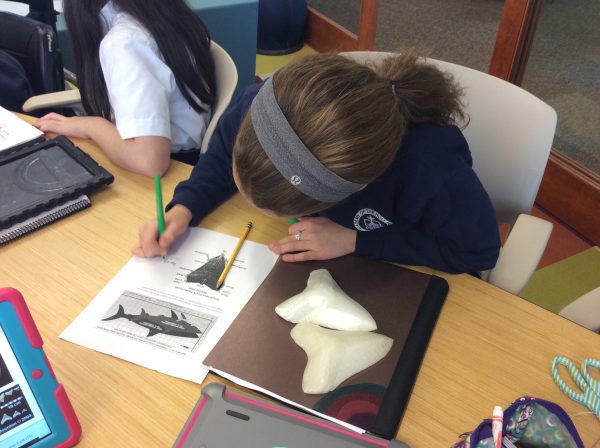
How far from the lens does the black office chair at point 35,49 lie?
1.45 metres

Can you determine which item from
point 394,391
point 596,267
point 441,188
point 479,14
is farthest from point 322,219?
point 479,14

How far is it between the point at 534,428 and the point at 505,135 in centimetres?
65

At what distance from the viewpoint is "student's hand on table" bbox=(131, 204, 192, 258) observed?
87 centimetres

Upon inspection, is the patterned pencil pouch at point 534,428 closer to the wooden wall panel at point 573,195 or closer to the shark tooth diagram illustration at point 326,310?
the shark tooth diagram illustration at point 326,310

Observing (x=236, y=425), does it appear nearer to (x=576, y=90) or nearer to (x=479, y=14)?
(x=576, y=90)

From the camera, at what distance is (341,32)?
3.04 meters

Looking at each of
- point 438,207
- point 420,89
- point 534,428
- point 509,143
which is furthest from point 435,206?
point 534,428

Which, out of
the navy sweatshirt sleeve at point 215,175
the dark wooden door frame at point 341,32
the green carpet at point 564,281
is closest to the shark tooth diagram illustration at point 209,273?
the navy sweatshirt sleeve at point 215,175

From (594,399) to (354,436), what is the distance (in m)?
0.32

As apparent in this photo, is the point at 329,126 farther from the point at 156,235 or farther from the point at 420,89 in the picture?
the point at 156,235

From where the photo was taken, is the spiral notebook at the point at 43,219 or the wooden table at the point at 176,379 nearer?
the wooden table at the point at 176,379

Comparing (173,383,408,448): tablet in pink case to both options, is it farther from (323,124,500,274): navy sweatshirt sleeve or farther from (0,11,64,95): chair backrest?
(0,11,64,95): chair backrest

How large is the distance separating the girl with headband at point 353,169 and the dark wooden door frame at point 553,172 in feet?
3.99

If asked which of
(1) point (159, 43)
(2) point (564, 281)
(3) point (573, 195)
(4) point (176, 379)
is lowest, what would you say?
(2) point (564, 281)
